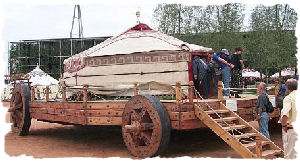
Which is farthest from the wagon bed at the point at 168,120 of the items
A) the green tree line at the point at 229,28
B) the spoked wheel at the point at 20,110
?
the green tree line at the point at 229,28

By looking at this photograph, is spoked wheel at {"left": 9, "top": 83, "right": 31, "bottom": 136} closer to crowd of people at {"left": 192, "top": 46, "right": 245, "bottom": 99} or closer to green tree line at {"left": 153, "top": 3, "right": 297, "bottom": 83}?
crowd of people at {"left": 192, "top": 46, "right": 245, "bottom": 99}

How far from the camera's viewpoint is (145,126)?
20.1 feet

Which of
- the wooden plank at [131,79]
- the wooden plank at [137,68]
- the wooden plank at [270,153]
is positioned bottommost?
the wooden plank at [270,153]

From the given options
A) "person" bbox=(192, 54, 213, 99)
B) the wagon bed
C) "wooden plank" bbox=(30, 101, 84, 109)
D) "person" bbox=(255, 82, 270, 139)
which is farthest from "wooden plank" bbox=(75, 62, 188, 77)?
"person" bbox=(255, 82, 270, 139)

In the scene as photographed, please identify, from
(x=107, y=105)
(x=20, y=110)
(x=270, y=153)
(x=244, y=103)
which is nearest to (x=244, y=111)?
(x=244, y=103)

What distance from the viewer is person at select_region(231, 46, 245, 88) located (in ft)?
27.3

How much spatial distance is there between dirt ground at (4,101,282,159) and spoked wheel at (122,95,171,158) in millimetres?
352

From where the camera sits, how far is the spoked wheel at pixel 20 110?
9.47 m

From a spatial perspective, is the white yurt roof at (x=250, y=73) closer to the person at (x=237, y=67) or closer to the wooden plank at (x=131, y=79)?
the person at (x=237, y=67)

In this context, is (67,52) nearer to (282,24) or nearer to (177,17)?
(177,17)

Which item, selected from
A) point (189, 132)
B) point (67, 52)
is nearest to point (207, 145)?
point (189, 132)

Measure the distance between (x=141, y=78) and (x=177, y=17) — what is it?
1073 centimetres

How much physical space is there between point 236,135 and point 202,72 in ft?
7.59

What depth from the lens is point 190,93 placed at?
627cm
